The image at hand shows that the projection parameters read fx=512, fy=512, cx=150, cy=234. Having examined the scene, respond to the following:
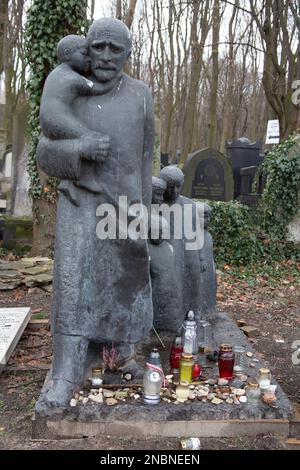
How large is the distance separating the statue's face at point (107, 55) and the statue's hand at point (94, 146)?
404 millimetres

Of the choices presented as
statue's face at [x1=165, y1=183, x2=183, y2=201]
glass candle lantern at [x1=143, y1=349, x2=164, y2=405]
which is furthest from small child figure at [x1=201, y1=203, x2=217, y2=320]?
glass candle lantern at [x1=143, y1=349, x2=164, y2=405]

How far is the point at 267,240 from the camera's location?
1050 cm

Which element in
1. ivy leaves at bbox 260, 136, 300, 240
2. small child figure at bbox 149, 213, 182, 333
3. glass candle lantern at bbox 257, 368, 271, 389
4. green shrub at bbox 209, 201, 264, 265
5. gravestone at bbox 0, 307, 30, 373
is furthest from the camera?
ivy leaves at bbox 260, 136, 300, 240

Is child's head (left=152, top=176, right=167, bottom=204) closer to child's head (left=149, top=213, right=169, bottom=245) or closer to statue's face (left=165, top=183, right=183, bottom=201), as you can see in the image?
statue's face (left=165, top=183, right=183, bottom=201)

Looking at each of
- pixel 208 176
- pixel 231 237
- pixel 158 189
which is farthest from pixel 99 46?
pixel 208 176

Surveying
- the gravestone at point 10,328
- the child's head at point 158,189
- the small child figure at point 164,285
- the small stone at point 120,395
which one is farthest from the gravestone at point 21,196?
the small stone at point 120,395

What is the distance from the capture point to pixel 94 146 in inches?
118

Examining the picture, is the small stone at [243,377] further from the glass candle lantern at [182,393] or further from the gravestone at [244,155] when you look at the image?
the gravestone at [244,155]

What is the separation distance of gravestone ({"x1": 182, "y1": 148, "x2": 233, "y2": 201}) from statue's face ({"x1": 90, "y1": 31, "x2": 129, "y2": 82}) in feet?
31.0

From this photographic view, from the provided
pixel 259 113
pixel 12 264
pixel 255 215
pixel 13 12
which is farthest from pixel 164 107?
pixel 12 264

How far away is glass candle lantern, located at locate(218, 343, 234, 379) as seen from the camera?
345cm

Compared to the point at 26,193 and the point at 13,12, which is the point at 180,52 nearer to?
the point at 13,12
